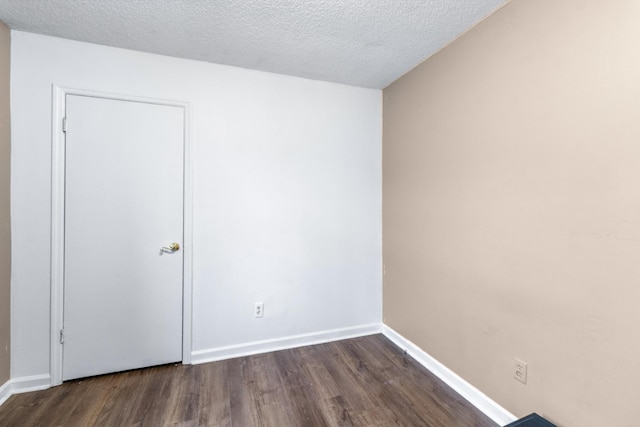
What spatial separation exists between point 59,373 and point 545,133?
345cm

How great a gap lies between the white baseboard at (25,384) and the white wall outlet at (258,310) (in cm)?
146

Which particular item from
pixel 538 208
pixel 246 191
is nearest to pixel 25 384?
pixel 246 191

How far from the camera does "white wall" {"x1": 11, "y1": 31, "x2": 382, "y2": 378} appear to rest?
77.4 inches

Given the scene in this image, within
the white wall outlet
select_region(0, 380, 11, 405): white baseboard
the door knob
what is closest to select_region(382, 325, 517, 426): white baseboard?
the white wall outlet

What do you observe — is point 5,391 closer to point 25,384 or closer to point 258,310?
point 25,384

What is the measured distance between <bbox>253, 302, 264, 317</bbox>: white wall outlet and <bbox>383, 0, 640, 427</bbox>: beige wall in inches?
53.6

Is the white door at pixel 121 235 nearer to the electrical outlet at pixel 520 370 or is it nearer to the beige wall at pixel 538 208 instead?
the beige wall at pixel 538 208

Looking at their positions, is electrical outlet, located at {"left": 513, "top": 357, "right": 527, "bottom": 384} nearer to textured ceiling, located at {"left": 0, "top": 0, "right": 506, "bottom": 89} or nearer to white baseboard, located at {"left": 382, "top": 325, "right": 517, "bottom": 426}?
white baseboard, located at {"left": 382, "top": 325, "right": 517, "bottom": 426}

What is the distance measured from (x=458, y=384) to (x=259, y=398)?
1.38 meters

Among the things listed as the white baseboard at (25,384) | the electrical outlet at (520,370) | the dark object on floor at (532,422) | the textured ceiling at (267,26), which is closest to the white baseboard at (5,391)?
the white baseboard at (25,384)

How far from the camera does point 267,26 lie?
6.15 ft

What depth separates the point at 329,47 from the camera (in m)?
2.11

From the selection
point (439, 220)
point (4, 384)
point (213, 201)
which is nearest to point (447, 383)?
point (439, 220)

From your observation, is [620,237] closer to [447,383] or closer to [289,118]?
[447,383]
